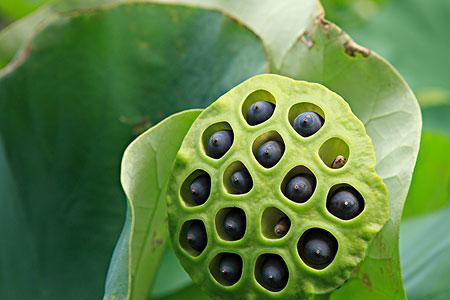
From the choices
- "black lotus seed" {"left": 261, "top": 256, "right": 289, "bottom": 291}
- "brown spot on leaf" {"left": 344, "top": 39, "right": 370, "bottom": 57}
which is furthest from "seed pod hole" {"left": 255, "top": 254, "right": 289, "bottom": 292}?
"brown spot on leaf" {"left": 344, "top": 39, "right": 370, "bottom": 57}

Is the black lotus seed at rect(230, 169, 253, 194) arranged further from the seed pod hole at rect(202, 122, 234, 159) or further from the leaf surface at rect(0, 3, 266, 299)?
the leaf surface at rect(0, 3, 266, 299)

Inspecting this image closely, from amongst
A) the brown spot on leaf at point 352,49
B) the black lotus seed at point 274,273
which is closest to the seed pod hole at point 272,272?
the black lotus seed at point 274,273

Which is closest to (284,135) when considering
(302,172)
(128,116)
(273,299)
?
(302,172)

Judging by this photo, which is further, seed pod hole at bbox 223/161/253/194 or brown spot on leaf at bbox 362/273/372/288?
brown spot on leaf at bbox 362/273/372/288

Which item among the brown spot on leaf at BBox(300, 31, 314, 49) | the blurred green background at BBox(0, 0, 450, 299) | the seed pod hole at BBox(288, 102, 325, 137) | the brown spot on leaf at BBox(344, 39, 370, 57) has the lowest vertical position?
the blurred green background at BBox(0, 0, 450, 299)

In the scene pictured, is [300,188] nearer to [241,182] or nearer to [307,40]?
[241,182]
